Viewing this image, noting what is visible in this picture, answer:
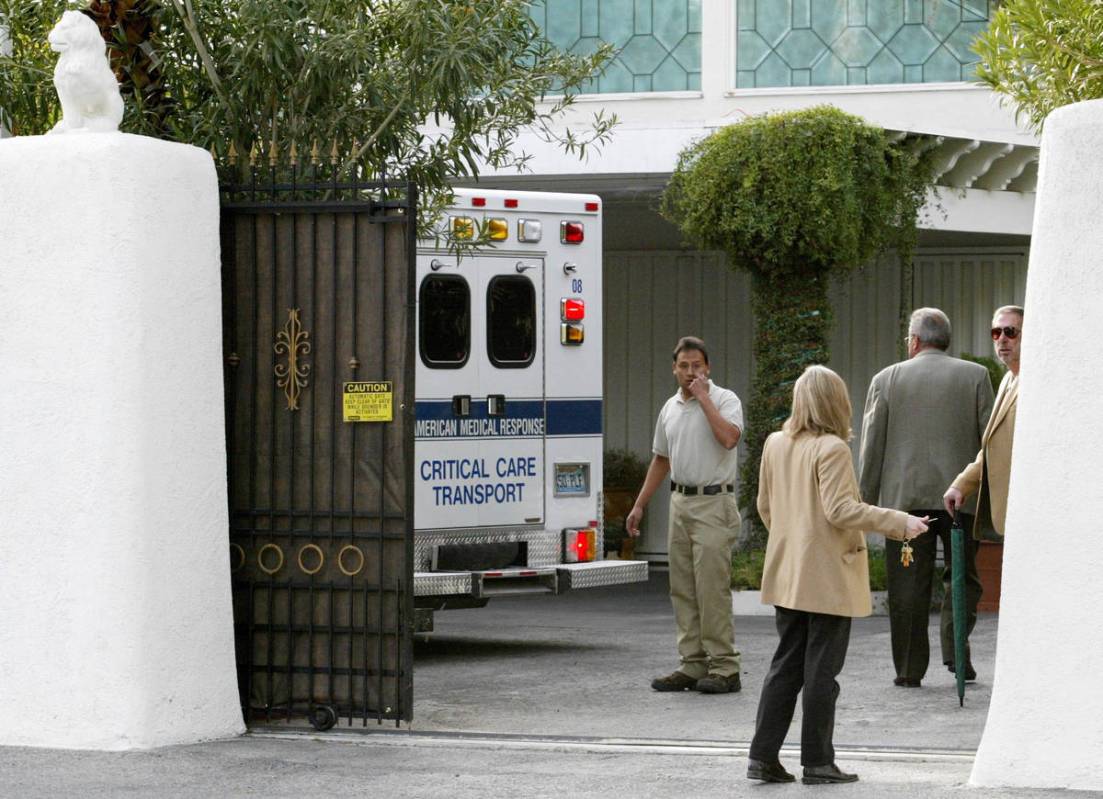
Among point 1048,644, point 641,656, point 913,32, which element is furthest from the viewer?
point 913,32

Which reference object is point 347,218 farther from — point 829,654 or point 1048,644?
point 1048,644

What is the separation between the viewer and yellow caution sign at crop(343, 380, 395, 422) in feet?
28.1

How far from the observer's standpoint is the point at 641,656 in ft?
40.4

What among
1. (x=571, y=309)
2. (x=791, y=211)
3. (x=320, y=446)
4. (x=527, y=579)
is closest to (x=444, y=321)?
(x=571, y=309)

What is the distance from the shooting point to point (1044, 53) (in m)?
8.23

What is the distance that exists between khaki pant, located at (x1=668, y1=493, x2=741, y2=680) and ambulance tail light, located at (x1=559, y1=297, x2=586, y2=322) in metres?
2.49

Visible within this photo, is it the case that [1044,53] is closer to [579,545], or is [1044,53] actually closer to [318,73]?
[318,73]

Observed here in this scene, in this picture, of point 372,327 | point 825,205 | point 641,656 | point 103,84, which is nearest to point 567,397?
point 641,656

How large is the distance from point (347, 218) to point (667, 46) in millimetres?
8588

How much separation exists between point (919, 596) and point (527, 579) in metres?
2.99

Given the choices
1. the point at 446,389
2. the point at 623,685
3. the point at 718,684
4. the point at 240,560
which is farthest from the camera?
the point at 446,389

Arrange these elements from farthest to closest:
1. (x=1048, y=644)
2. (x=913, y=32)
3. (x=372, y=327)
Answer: (x=913, y=32)
(x=372, y=327)
(x=1048, y=644)

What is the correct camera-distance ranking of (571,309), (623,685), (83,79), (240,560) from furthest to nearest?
(571,309) < (623,685) < (240,560) < (83,79)

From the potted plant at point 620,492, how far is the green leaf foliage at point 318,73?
28.1 ft
